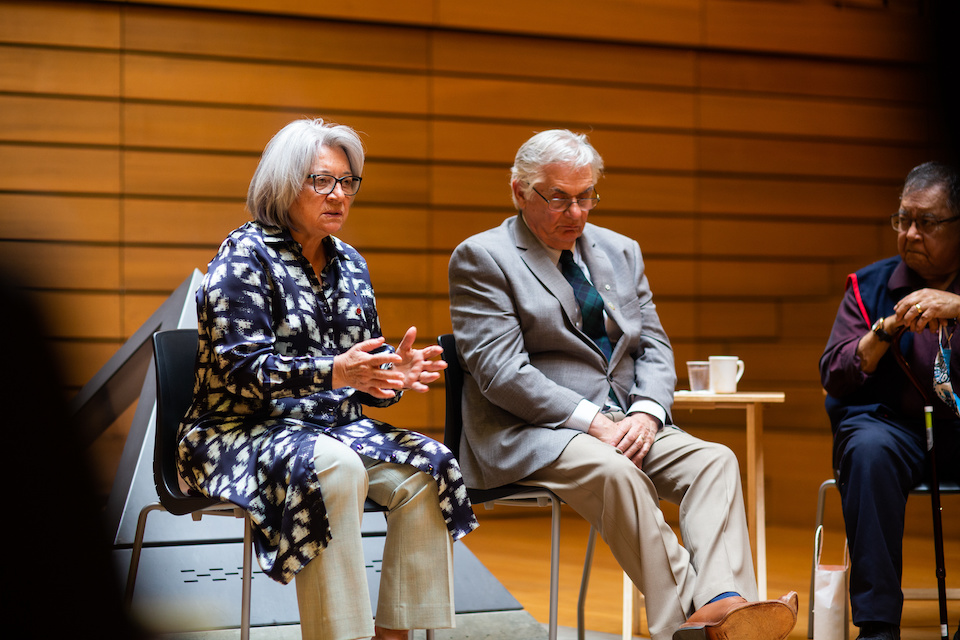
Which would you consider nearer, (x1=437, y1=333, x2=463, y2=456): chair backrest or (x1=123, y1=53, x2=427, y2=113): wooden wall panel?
(x1=437, y1=333, x2=463, y2=456): chair backrest

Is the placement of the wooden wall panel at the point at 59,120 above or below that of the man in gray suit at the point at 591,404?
above

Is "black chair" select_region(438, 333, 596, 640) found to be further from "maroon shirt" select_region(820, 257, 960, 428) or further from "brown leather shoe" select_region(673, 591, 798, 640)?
"maroon shirt" select_region(820, 257, 960, 428)

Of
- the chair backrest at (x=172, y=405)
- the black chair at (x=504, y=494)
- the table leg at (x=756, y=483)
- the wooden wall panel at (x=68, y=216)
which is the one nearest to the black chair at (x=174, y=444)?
the chair backrest at (x=172, y=405)

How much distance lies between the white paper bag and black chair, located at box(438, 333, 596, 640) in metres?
0.59

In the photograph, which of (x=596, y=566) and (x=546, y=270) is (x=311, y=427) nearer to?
(x=546, y=270)

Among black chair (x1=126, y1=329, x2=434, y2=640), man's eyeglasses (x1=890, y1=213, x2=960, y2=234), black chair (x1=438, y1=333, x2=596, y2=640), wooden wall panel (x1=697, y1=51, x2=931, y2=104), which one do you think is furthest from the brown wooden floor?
wooden wall panel (x1=697, y1=51, x2=931, y2=104)

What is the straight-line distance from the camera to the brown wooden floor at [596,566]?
9.57 ft

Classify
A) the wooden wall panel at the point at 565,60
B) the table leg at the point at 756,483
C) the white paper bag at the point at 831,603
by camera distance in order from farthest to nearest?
1. the wooden wall panel at the point at 565,60
2. the table leg at the point at 756,483
3. the white paper bag at the point at 831,603

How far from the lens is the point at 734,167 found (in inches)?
213

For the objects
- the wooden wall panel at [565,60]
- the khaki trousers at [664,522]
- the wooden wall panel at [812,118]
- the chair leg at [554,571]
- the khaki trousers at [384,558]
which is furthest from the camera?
the wooden wall panel at [812,118]

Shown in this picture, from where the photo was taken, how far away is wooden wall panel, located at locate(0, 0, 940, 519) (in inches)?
179

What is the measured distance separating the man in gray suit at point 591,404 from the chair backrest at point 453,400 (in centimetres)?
2

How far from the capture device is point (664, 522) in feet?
6.64

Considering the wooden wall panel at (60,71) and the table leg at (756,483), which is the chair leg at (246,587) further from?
the wooden wall panel at (60,71)
